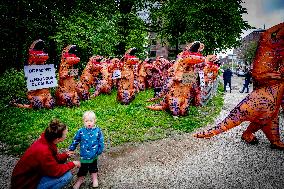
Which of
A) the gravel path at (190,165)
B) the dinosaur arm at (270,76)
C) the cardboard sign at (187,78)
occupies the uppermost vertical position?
the dinosaur arm at (270,76)

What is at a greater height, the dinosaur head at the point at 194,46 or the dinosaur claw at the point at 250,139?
the dinosaur head at the point at 194,46

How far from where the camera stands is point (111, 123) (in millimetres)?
7793

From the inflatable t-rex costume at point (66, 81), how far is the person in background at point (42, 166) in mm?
6563

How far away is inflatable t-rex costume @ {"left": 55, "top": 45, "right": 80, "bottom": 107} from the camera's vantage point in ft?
32.1

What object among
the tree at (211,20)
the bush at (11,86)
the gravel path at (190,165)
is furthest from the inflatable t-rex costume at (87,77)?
the tree at (211,20)

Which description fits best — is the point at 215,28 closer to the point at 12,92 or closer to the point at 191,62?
the point at 191,62

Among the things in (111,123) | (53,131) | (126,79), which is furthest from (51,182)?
(126,79)

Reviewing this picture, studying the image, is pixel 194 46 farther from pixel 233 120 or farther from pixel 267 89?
pixel 233 120

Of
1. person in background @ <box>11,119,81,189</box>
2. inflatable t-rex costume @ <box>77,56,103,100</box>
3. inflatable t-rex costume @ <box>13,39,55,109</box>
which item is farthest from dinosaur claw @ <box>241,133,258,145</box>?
inflatable t-rex costume @ <box>77,56,103,100</box>

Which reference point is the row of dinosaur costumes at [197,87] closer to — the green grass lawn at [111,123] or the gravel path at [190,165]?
the gravel path at [190,165]

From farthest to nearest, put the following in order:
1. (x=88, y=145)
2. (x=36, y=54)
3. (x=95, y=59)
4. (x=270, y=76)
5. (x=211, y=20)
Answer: (x=211, y=20), (x=95, y=59), (x=36, y=54), (x=270, y=76), (x=88, y=145)

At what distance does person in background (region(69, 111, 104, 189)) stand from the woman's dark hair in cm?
64

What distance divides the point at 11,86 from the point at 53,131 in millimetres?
8018

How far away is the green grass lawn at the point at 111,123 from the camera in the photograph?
21.2 ft
